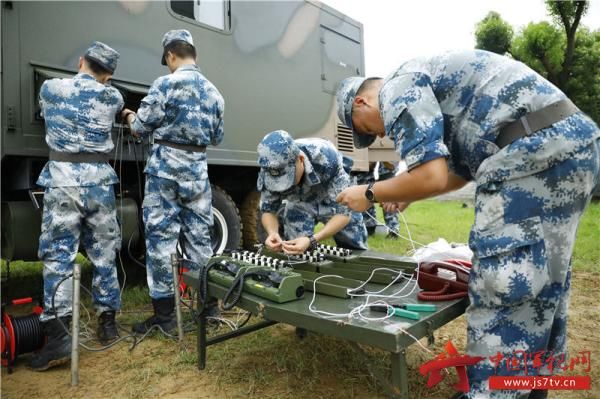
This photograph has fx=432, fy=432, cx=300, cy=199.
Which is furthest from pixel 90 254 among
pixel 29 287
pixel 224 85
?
pixel 224 85

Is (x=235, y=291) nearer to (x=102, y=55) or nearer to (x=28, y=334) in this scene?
(x=28, y=334)

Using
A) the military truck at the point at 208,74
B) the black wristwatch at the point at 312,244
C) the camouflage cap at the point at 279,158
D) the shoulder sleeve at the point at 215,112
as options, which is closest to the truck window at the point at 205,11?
the military truck at the point at 208,74

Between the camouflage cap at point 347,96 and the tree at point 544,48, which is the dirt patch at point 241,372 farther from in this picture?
the tree at point 544,48

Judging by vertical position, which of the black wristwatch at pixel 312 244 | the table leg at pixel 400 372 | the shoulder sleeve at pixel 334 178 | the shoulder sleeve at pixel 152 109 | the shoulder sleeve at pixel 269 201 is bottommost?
the table leg at pixel 400 372

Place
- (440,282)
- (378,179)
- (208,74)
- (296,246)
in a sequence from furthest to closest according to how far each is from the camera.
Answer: (378,179) < (208,74) < (296,246) < (440,282)

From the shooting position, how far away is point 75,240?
2682 millimetres

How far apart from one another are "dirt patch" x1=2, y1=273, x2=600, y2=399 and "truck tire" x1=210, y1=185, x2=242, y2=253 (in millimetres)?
1373

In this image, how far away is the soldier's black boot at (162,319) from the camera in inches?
114

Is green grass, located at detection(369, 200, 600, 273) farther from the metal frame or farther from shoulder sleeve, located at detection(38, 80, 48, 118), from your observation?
shoulder sleeve, located at detection(38, 80, 48, 118)

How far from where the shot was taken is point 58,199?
8.54 ft

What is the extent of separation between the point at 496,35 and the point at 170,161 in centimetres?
1645

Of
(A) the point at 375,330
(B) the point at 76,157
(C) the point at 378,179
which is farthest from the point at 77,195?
(C) the point at 378,179

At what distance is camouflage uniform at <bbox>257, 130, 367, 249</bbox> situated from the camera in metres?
2.80

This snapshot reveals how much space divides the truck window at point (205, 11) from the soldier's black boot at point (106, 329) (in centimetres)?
265
